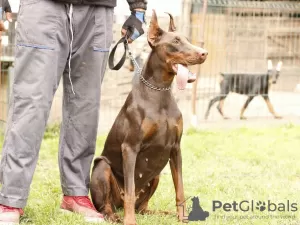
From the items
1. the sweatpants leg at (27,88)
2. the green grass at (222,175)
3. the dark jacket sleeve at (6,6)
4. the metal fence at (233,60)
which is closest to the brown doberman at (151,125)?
the green grass at (222,175)

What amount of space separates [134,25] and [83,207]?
1.23m

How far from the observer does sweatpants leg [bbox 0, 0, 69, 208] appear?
3590 millimetres

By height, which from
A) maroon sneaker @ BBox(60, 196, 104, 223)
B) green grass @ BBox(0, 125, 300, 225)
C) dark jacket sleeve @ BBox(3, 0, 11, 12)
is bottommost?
green grass @ BBox(0, 125, 300, 225)

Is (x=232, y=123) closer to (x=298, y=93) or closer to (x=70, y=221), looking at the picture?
(x=298, y=93)

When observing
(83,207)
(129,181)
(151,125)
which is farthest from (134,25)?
(83,207)

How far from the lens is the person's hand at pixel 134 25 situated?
4047 millimetres

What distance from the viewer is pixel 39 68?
3.59 meters

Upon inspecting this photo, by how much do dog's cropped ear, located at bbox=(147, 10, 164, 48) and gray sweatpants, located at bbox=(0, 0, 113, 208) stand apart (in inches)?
12.9

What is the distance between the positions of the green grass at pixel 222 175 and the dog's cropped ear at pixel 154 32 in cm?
113

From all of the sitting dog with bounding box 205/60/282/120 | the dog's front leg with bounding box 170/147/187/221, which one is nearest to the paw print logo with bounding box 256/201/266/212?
the dog's front leg with bounding box 170/147/187/221

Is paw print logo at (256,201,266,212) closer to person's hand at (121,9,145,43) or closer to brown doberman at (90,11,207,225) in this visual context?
brown doberman at (90,11,207,225)

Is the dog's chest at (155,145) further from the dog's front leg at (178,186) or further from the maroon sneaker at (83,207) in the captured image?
the maroon sneaker at (83,207)

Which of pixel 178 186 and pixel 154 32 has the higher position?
pixel 154 32

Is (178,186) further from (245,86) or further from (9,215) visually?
(245,86)
